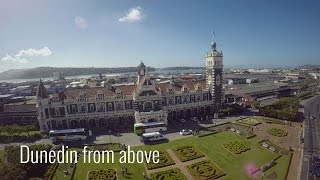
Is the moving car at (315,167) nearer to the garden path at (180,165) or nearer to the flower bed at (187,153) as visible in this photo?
the garden path at (180,165)

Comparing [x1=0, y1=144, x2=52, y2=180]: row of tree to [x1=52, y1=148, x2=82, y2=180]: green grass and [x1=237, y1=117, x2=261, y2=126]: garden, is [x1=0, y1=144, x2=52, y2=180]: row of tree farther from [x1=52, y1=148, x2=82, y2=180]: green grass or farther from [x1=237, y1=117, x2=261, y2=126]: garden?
[x1=237, y1=117, x2=261, y2=126]: garden

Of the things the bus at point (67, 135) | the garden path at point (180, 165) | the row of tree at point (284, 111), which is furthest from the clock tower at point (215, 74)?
the bus at point (67, 135)

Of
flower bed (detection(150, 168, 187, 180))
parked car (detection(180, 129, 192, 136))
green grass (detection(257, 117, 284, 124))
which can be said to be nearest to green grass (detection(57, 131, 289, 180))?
flower bed (detection(150, 168, 187, 180))

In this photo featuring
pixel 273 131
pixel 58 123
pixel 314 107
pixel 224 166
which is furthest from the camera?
pixel 314 107

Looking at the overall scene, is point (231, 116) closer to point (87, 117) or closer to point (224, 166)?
point (224, 166)

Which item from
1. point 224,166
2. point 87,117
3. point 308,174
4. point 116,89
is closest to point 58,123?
point 87,117

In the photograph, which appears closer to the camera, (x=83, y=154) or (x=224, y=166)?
(x=224, y=166)
